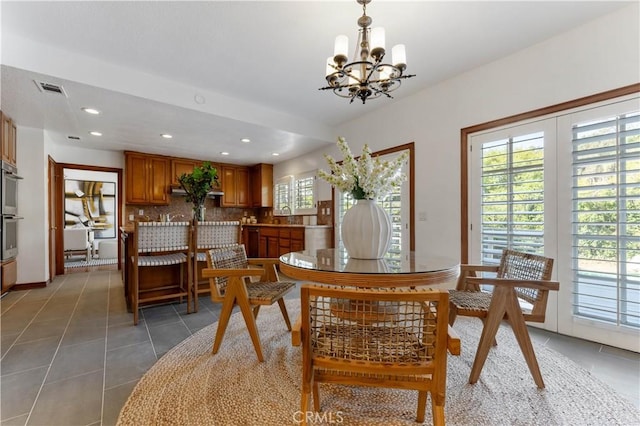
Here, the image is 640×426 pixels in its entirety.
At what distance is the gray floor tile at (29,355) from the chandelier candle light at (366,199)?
226cm

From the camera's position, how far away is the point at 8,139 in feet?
11.2

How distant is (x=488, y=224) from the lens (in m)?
2.71

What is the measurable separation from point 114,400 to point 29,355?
42.5 inches

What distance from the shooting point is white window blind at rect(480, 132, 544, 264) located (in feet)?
7.96

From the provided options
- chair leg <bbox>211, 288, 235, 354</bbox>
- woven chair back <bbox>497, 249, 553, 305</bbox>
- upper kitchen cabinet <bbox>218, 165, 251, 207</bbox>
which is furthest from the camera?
upper kitchen cabinet <bbox>218, 165, 251, 207</bbox>

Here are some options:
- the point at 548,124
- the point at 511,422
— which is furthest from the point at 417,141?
the point at 511,422

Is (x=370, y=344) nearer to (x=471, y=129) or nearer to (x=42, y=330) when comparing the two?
(x=471, y=129)

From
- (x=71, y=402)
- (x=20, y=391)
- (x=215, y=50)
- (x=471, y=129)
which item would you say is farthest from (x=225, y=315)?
(x=471, y=129)

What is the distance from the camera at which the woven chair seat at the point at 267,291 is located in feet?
6.27

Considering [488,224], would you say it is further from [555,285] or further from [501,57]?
[501,57]

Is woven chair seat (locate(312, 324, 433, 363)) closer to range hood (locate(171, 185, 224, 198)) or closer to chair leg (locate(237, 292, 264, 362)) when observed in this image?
chair leg (locate(237, 292, 264, 362))

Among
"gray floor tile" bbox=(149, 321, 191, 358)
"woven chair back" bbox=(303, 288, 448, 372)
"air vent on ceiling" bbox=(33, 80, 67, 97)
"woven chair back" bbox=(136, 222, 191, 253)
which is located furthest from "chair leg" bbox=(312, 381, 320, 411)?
"air vent on ceiling" bbox=(33, 80, 67, 97)

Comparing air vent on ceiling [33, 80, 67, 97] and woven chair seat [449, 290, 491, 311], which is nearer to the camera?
woven chair seat [449, 290, 491, 311]

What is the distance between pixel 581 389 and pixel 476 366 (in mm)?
588
